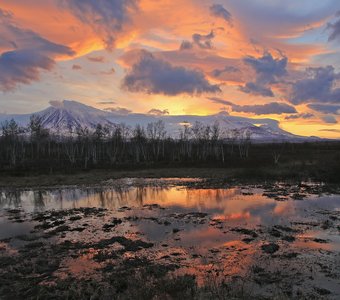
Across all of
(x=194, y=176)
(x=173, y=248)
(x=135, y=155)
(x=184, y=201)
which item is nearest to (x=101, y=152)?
(x=135, y=155)

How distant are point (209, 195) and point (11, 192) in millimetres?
22676

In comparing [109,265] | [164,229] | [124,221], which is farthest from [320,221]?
[109,265]

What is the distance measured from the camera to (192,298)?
10547mm

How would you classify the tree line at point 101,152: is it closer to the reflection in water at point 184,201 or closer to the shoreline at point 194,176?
the shoreline at point 194,176

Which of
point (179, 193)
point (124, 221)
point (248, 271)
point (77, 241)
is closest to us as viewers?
Answer: point (248, 271)

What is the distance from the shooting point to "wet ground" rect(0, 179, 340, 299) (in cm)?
1191

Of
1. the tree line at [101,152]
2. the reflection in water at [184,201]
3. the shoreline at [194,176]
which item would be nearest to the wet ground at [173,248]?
the reflection in water at [184,201]

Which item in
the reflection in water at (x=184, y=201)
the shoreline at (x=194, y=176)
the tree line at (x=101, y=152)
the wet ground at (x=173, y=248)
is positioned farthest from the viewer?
the tree line at (x=101, y=152)

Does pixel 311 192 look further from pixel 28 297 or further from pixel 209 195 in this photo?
pixel 28 297

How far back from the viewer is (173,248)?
55.2ft

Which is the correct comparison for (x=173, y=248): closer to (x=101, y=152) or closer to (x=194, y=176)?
(x=194, y=176)

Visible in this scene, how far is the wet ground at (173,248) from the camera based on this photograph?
39.1 ft

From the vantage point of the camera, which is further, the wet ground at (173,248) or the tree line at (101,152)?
the tree line at (101,152)

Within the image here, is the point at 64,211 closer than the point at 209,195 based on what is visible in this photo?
Yes
